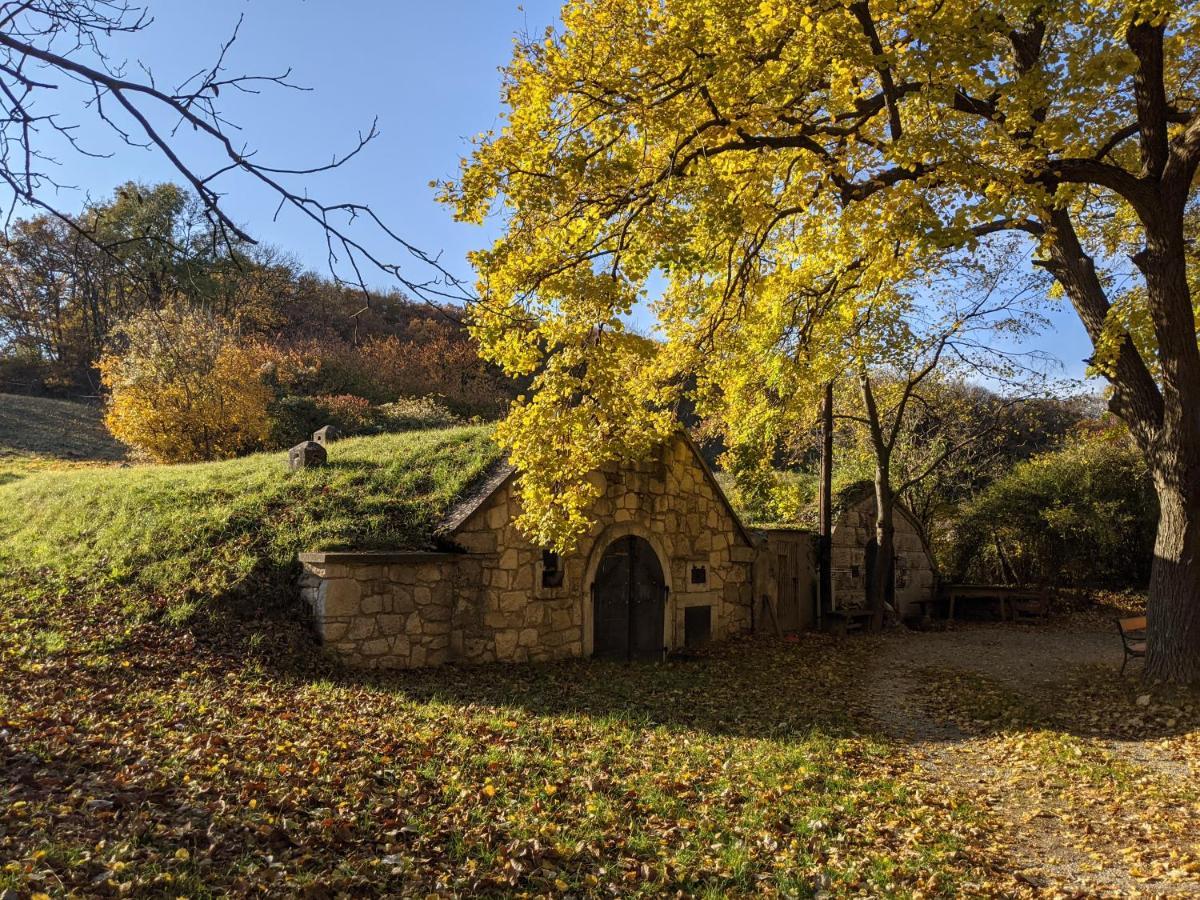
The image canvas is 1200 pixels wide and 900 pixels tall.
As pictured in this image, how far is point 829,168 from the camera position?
9.13 meters

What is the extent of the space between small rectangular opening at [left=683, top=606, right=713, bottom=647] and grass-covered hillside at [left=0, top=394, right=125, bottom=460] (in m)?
21.8

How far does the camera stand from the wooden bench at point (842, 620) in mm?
15180

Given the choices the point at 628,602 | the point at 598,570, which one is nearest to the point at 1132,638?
the point at 628,602

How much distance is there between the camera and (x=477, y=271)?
8.77m

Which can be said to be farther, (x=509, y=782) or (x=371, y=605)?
(x=371, y=605)

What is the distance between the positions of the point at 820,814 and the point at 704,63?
6.91 meters

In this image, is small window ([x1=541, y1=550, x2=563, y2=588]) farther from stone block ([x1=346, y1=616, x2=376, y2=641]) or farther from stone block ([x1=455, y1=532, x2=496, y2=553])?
stone block ([x1=346, y1=616, x2=376, y2=641])

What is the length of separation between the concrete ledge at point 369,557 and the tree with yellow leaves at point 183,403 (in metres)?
11.1

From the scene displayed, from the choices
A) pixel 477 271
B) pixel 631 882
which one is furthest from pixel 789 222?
pixel 631 882

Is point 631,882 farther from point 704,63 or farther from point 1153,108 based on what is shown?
point 1153,108

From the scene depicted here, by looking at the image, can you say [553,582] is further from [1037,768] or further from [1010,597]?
[1010,597]

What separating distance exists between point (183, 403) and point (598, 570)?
1306 centimetres

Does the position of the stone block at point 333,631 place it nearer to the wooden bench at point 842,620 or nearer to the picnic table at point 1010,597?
the wooden bench at point 842,620

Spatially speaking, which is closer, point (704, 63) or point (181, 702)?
point (181, 702)
